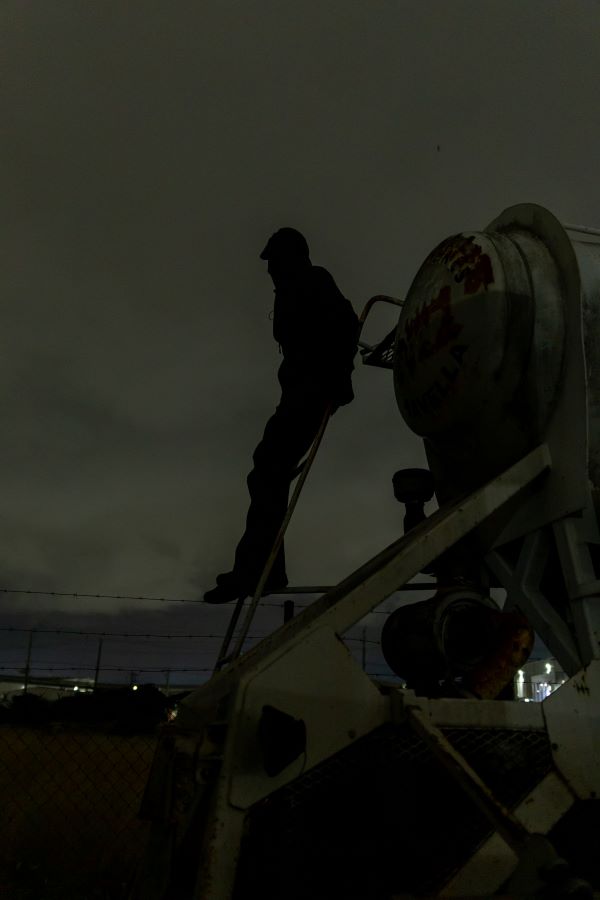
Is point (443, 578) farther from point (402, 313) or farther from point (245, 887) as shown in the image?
point (245, 887)

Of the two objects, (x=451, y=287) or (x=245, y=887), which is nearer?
(x=245, y=887)

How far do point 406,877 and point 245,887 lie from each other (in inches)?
28.3

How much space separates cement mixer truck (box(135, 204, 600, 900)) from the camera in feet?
8.71

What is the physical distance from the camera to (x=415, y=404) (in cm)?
434

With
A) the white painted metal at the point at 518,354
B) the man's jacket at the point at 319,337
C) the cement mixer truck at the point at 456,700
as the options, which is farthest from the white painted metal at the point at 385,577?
the man's jacket at the point at 319,337

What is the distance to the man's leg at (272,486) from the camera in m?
4.44

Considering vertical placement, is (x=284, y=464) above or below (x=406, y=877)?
above

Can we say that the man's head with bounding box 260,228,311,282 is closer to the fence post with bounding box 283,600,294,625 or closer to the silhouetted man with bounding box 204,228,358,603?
the silhouetted man with bounding box 204,228,358,603

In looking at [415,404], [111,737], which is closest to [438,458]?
[415,404]

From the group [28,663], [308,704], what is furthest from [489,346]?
[28,663]

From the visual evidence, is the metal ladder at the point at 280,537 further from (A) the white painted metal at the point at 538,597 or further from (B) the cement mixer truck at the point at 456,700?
(A) the white painted metal at the point at 538,597

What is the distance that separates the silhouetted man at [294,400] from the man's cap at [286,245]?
25 cm

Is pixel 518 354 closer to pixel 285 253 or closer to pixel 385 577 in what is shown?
pixel 385 577

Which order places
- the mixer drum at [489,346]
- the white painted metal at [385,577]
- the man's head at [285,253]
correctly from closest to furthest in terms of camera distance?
the white painted metal at [385,577], the mixer drum at [489,346], the man's head at [285,253]
